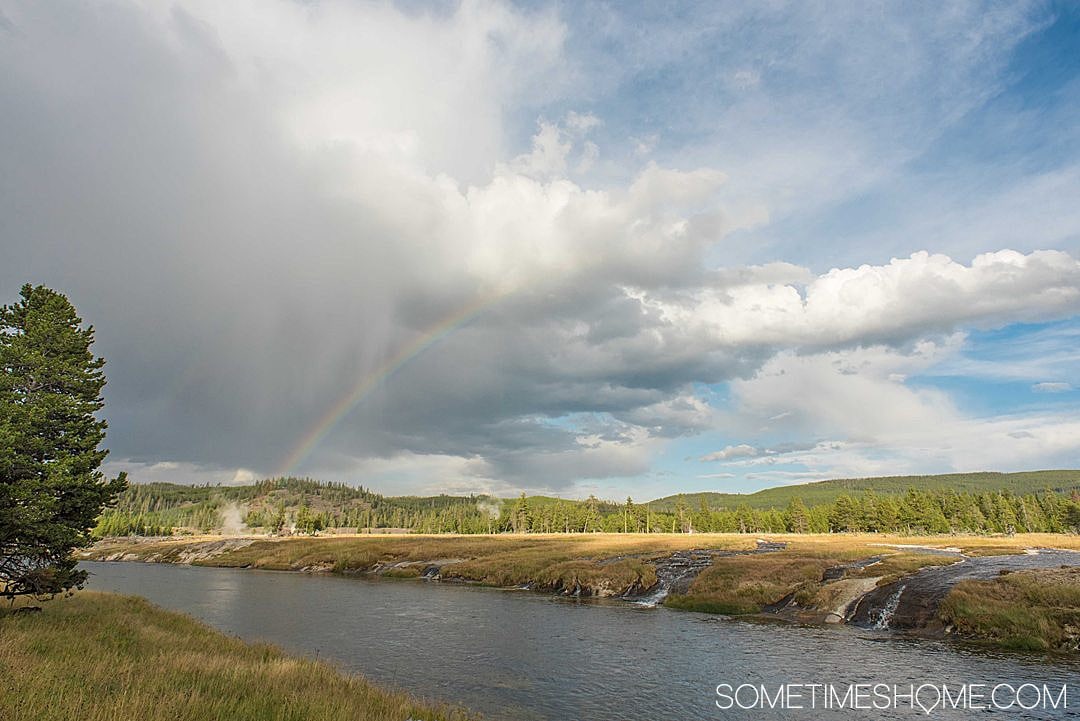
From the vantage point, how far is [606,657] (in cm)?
3388

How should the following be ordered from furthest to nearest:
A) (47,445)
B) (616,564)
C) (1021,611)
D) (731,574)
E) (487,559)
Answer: (487,559) → (616,564) → (731,574) → (1021,611) → (47,445)

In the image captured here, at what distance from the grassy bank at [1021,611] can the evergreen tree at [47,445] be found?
52792 mm

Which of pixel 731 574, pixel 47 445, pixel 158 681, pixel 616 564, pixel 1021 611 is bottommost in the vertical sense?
pixel 616 564

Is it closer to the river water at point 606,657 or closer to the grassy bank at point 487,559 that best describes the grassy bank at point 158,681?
the river water at point 606,657

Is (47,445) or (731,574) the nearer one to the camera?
(47,445)

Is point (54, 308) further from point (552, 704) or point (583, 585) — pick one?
point (583, 585)

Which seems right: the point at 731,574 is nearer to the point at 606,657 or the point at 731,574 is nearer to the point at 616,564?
the point at 616,564

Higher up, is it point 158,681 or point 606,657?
point 158,681

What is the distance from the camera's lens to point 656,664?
3192cm

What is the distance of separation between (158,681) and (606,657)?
24.2 m

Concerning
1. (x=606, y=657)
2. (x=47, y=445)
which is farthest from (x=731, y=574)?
(x=47, y=445)

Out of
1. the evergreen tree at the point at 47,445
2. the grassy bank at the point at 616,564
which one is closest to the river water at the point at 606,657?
the grassy bank at the point at 616,564

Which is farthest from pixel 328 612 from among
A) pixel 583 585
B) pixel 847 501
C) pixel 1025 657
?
pixel 847 501

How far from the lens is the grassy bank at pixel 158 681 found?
559 inches
